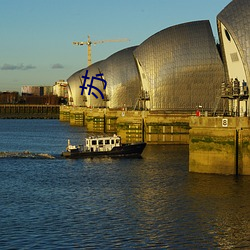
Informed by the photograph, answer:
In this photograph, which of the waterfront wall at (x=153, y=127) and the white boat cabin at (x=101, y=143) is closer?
the white boat cabin at (x=101, y=143)

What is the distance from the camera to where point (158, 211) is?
3716 cm

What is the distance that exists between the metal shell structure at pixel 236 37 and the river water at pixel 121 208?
937cm

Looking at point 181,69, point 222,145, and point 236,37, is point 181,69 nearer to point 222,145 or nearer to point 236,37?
point 236,37

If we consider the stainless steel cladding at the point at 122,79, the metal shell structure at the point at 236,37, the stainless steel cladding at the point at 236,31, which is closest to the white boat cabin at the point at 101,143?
the metal shell structure at the point at 236,37

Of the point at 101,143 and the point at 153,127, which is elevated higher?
the point at 153,127

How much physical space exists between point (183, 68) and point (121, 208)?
162ft

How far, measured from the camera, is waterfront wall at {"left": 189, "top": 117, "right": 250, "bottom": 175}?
47188 mm

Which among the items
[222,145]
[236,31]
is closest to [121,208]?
[222,145]

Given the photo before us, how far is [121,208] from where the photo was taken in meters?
38.0

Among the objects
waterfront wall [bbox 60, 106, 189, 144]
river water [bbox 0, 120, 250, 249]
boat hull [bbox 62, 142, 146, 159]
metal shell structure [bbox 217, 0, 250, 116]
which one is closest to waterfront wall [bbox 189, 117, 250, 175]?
river water [bbox 0, 120, 250, 249]

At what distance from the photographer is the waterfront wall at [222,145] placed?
155 ft

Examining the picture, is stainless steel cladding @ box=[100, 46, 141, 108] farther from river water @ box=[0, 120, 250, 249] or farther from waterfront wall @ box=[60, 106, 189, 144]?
river water @ box=[0, 120, 250, 249]

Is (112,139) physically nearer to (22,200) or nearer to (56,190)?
(56,190)

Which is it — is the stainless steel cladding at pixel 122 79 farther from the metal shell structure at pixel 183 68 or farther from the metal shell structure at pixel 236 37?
the metal shell structure at pixel 236 37
